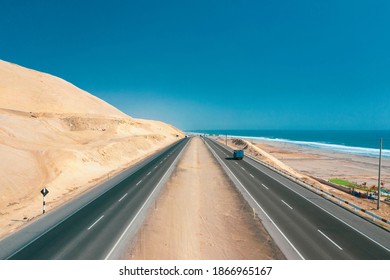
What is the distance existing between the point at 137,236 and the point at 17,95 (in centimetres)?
12602

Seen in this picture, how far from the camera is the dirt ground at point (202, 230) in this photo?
51.1ft

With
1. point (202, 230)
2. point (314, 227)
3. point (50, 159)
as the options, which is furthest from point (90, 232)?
point (50, 159)

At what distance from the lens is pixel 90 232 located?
17.7m

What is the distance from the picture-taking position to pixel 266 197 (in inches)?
1094

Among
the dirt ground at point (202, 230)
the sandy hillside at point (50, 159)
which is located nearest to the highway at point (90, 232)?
the dirt ground at point (202, 230)

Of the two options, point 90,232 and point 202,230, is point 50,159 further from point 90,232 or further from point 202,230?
point 202,230

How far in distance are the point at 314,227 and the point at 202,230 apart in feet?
27.7

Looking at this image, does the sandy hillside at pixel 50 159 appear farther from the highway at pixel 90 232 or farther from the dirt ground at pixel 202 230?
the dirt ground at pixel 202 230

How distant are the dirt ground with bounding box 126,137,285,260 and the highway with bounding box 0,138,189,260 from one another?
4.75ft

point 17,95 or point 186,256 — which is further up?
point 17,95

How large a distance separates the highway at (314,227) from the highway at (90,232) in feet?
35.2
